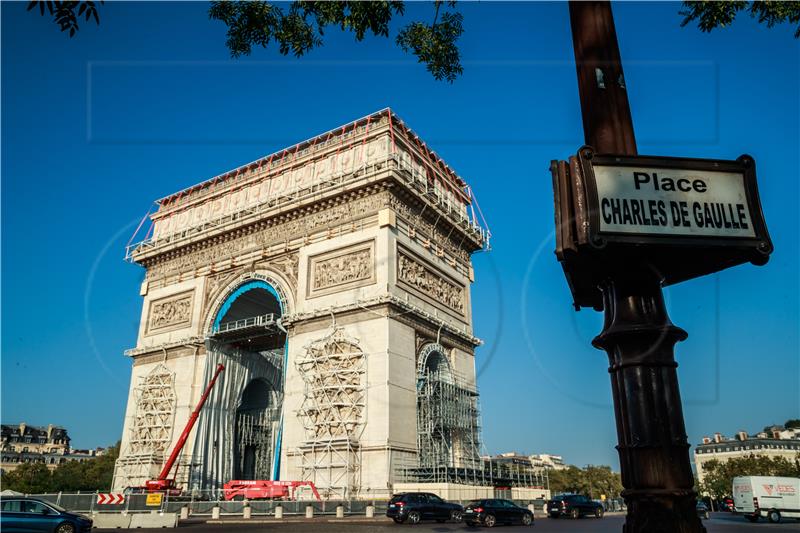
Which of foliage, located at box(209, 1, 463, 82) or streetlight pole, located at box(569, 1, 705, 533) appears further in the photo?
foliage, located at box(209, 1, 463, 82)

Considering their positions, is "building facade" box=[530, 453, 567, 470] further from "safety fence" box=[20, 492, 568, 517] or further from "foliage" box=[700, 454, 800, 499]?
"safety fence" box=[20, 492, 568, 517]

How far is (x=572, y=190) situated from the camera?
8.12 feet

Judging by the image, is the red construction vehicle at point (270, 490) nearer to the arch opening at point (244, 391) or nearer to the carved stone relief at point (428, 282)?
the arch opening at point (244, 391)

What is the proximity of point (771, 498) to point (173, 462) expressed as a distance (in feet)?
110

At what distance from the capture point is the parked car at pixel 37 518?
543 inches

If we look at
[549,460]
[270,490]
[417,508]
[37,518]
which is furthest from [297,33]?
[549,460]

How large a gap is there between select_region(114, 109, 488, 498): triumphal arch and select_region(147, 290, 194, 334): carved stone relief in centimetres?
12

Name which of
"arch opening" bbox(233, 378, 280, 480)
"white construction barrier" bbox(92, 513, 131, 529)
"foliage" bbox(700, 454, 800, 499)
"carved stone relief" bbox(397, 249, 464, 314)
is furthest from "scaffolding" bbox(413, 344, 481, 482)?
"foliage" bbox(700, 454, 800, 499)

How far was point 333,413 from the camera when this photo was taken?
27.7 meters

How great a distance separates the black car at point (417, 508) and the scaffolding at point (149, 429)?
19.6 meters

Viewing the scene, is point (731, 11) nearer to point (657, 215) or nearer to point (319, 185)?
→ point (657, 215)

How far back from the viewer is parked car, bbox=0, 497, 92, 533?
1379 centimetres

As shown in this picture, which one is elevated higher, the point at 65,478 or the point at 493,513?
the point at 493,513

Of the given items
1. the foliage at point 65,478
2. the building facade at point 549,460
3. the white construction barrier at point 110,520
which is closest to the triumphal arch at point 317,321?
the white construction barrier at point 110,520
